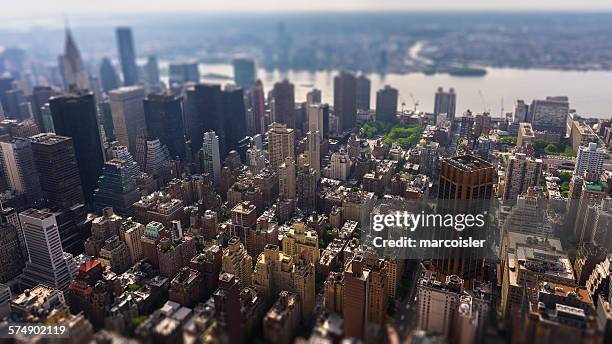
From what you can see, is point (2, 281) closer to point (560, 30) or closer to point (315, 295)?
point (315, 295)

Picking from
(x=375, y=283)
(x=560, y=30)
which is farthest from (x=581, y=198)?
(x=560, y=30)

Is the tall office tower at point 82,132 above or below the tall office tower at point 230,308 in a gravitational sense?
above

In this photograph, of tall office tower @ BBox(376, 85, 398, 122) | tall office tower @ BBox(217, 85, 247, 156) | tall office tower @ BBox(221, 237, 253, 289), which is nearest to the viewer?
tall office tower @ BBox(221, 237, 253, 289)

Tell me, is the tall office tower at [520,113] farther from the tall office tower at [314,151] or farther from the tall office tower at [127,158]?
the tall office tower at [127,158]

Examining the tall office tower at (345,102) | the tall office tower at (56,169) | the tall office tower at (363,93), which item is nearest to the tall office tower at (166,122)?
the tall office tower at (56,169)

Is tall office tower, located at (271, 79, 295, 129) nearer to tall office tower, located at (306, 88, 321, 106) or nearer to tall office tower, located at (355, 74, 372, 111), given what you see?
tall office tower, located at (306, 88, 321, 106)

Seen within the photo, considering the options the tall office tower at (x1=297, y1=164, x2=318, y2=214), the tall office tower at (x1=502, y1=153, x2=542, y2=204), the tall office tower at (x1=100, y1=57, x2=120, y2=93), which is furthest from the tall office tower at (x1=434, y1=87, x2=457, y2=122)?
the tall office tower at (x1=100, y1=57, x2=120, y2=93)
